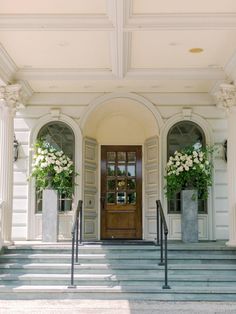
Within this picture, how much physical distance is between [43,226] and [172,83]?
3.62 meters

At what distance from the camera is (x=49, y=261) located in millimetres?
7922

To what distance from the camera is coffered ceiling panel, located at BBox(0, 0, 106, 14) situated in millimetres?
5988

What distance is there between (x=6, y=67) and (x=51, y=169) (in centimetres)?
213

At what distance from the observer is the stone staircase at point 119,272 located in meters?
6.88

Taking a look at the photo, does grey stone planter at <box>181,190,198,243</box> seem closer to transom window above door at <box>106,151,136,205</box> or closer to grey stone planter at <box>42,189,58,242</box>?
transom window above door at <box>106,151,136,205</box>

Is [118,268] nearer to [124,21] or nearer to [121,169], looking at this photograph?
[121,169]

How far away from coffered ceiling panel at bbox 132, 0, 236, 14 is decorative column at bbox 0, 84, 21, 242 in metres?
3.34

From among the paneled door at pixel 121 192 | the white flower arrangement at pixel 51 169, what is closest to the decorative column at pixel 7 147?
the white flower arrangement at pixel 51 169

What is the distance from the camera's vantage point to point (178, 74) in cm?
877

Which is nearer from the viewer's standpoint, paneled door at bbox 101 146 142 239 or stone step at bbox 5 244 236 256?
stone step at bbox 5 244 236 256

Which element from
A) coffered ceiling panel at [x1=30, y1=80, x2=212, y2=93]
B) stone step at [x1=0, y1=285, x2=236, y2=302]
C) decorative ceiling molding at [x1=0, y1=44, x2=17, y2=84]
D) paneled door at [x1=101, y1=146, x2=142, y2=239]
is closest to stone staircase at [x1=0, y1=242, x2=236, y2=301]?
stone step at [x1=0, y1=285, x2=236, y2=302]

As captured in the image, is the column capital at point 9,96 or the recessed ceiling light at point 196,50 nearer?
the recessed ceiling light at point 196,50

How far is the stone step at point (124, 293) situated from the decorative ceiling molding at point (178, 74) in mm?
3729

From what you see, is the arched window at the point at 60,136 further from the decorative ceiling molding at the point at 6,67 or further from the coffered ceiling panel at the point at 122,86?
the decorative ceiling molding at the point at 6,67
